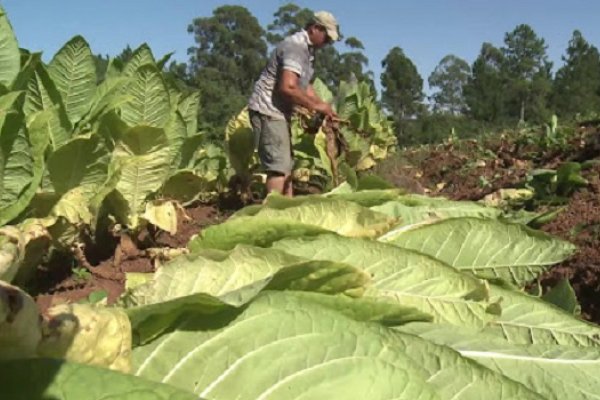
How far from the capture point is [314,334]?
1010mm

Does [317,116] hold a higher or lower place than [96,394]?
higher

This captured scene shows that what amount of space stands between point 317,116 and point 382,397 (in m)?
8.37

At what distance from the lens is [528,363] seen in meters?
1.32

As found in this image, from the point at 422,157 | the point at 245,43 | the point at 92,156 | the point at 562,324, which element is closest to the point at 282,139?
the point at 92,156

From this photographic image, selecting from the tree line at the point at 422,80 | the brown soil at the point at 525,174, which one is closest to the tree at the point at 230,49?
the tree line at the point at 422,80

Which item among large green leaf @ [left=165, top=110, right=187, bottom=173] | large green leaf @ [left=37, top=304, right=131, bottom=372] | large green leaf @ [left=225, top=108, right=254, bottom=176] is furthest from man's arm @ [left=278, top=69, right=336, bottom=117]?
large green leaf @ [left=37, top=304, right=131, bottom=372]

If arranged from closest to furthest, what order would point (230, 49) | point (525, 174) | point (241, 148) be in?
point (241, 148), point (525, 174), point (230, 49)

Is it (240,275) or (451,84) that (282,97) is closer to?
(240,275)

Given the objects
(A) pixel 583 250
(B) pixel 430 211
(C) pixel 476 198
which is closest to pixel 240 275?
(B) pixel 430 211

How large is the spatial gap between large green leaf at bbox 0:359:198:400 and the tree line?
55654 millimetres

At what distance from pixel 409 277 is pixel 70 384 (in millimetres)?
849

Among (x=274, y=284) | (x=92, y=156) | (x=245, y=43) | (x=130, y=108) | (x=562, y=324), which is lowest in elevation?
(x=562, y=324)

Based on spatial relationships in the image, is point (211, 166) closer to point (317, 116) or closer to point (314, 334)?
point (317, 116)

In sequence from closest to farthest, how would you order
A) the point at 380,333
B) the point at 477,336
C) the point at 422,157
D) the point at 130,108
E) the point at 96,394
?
the point at 96,394
the point at 380,333
the point at 477,336
the point at 130,108
the point at 422,157
